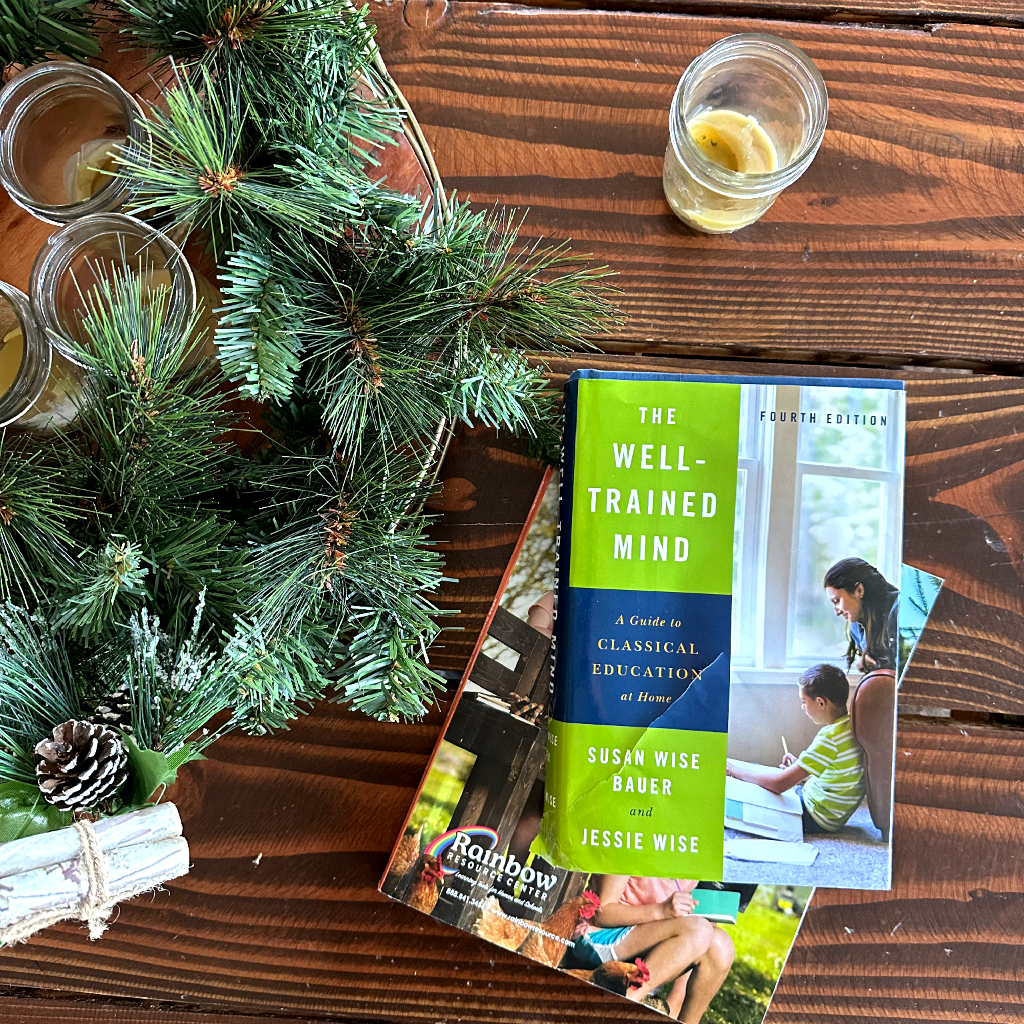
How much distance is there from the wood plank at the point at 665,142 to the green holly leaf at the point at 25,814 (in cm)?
47

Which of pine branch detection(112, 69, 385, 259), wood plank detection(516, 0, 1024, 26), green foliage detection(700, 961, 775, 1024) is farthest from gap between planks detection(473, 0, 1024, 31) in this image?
green foliage detection(700, 961, 775, 1024)

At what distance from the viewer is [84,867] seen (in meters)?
0.39

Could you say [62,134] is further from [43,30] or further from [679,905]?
[679,905]

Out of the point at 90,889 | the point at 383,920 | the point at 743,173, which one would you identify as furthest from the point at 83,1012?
the point at 743,173

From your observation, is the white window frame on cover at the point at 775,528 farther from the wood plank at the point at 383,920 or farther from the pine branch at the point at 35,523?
the pine branch at the point at 35,523

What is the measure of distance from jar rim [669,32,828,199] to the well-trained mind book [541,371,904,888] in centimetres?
13

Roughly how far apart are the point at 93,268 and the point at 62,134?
111 mm

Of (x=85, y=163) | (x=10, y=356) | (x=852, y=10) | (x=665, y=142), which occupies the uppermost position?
(x=852, y=10)

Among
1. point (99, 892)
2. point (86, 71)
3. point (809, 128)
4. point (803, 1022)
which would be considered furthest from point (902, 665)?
point (86, 71)

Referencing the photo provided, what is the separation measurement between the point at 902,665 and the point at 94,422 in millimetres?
574

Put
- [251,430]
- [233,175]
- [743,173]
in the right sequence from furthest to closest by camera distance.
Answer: [743,173] < [251,430] < [233,175]

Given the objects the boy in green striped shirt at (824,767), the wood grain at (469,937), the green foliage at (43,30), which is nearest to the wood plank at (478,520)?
the wood grain at (469,937)

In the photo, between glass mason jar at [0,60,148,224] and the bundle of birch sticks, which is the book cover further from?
glass mason jar at [0,60,148,224]

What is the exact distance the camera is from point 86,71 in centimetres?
48
